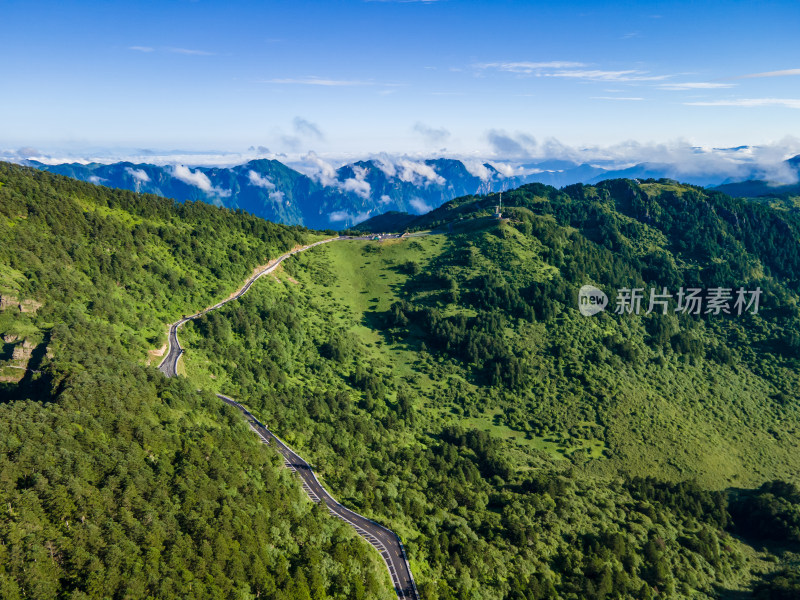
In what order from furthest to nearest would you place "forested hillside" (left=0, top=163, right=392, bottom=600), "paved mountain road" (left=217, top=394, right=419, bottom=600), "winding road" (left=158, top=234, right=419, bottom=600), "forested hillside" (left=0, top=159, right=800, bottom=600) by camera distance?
"winding road" (left=158, top=234, right=419, bottom=600)
"paved mountain road" (left=217, top=394, right=419, bottom=600)
"forested hillside" (left=0, top=159, right=800, bottom=600)
"forested hillside" (left=0, top=163, right=392, bottom=600)

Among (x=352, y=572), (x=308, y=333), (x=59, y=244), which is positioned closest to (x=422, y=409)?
(x=308, y=333)

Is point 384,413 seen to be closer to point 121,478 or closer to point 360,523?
point 360,523

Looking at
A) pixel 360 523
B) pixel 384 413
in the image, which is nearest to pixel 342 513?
pixel 360 523

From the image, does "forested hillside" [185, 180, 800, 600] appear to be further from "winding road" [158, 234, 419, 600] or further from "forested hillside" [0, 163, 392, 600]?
"forested hillside" [0, 163, 392, 600]

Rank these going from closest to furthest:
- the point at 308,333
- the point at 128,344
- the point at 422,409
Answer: the point at 128,344
the point at 422,409
the point at 308,333

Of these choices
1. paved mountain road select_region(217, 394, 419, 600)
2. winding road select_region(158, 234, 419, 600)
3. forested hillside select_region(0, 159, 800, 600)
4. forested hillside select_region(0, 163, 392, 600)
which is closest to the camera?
forested hillside select_region(0, 163, 392, 600)

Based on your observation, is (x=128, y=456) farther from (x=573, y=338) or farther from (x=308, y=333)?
(x=573, y=338)

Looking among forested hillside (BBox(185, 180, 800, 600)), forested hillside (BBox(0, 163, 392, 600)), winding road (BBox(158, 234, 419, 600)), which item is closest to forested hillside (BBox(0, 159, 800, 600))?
forested hillside (BBox(0, 163, 392, 600))

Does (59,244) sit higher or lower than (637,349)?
higher
